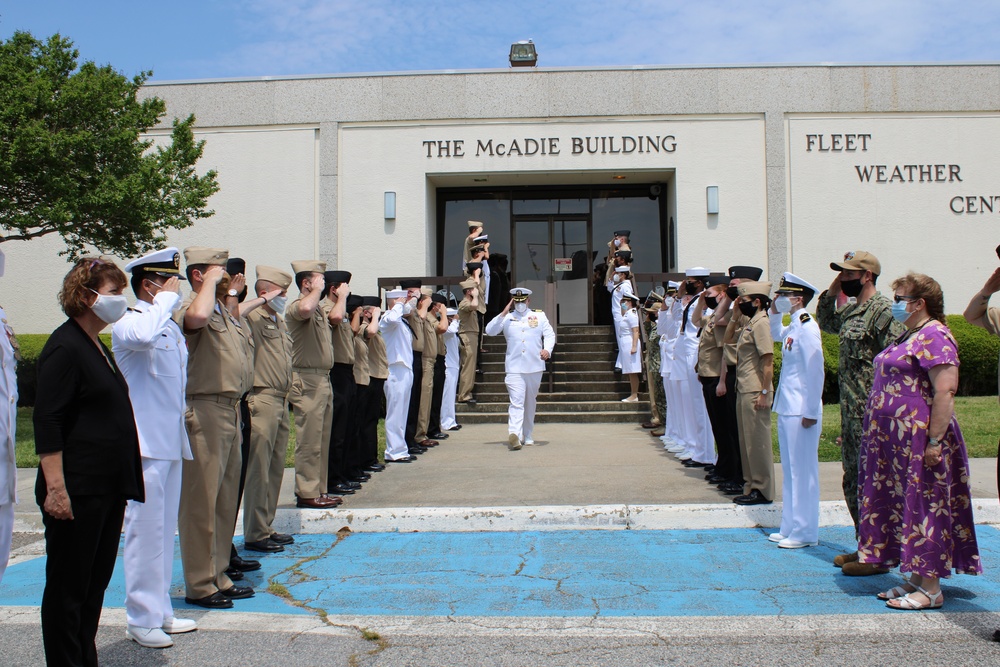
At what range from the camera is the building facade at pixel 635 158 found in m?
17.7

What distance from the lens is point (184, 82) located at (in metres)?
18.5

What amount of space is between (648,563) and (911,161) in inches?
582

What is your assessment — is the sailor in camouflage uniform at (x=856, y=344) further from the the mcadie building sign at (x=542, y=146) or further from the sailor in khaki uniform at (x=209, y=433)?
the the mcadie building sign at (x=542, y=146)

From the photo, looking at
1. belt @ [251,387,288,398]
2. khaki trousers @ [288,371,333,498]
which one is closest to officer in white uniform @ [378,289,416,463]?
khaki trousers @ [288,371,333,498]

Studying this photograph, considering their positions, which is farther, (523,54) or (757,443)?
(523,54)

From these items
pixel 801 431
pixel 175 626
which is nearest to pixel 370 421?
pixel 801 431

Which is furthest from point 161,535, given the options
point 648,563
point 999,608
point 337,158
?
point 337,158

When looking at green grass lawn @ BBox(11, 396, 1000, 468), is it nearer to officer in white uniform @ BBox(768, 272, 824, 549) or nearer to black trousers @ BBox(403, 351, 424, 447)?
black trousers @ BBox(403, 351, 424, 447)

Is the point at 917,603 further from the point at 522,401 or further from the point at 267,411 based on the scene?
the point at 522,401

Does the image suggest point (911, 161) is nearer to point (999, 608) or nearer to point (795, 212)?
point (795, 212)

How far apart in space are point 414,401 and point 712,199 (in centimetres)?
936

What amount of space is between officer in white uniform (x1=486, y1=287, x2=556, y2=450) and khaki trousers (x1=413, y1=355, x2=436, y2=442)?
1.00m

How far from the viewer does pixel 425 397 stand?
1172 cm

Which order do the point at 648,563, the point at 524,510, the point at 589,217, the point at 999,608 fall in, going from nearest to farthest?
the point at 999,608 → the point at 648,563 → the point at 524,510 → the point at 589,217
